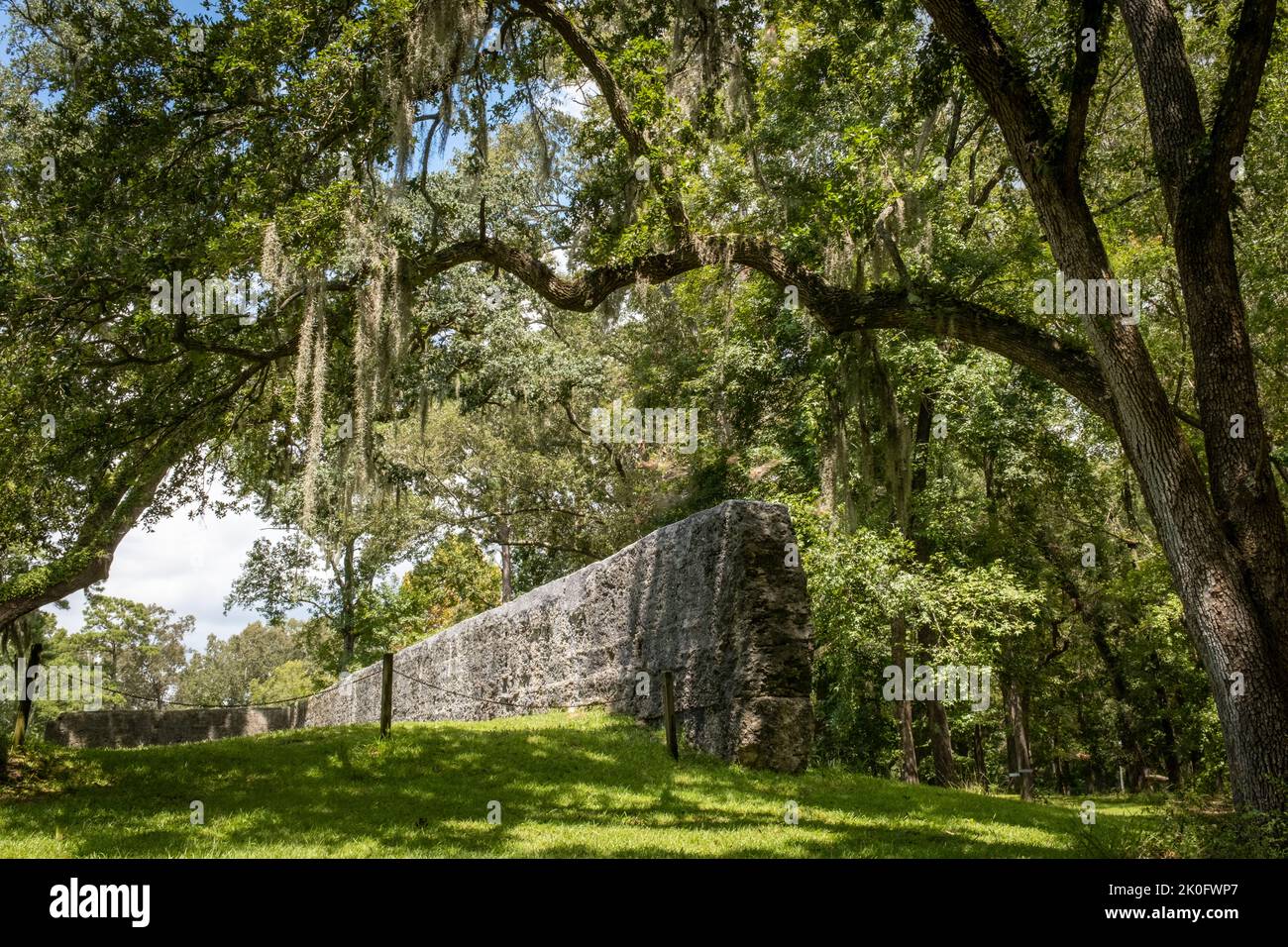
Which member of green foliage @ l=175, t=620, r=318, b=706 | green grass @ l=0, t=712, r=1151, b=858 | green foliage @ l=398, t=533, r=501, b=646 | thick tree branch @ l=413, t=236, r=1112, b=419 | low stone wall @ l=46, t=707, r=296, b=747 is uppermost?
thick tree branch @ l=413, t=236, r=1112, b=419

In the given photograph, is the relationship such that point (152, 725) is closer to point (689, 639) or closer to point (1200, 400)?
point (689, 639)

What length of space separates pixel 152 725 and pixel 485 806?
1270cm

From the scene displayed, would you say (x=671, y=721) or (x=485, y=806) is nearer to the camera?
(x=485, y=806)

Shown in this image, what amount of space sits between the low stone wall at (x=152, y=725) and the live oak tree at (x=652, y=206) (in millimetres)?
3752

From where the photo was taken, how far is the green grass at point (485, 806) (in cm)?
540

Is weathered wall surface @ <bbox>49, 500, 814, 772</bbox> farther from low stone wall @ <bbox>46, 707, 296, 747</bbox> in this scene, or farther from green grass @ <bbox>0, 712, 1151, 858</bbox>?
green grass @ <bbox>0, 712, 1151, 858</bbox>

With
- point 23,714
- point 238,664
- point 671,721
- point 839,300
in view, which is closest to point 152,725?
point 23,714

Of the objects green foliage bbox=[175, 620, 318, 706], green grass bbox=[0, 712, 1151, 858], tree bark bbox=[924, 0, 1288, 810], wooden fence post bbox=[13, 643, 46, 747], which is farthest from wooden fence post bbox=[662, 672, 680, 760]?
green foliage bbox=[175, 620, 318, 706]

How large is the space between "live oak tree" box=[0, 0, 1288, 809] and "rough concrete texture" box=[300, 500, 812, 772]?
2.80m

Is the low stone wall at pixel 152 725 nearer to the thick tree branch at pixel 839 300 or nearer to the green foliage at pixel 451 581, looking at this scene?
the green foliage at pixel 451 581

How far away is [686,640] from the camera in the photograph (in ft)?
32.3

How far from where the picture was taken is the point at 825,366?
1284cm

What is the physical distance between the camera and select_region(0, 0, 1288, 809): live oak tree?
19.4ft
